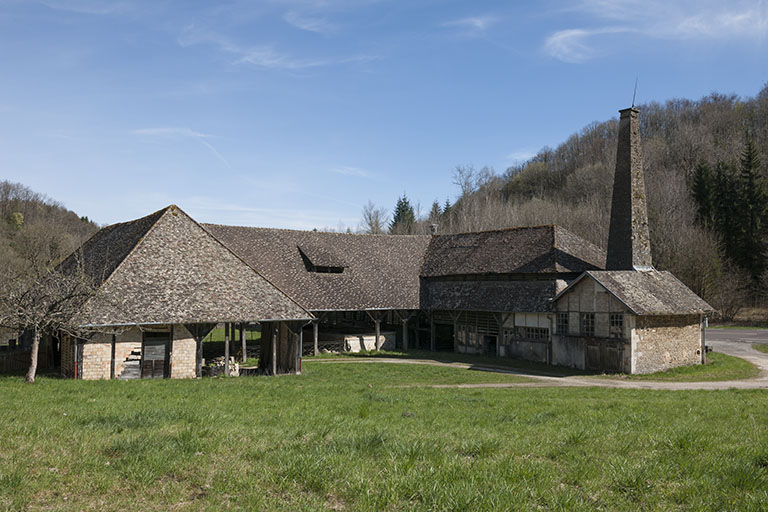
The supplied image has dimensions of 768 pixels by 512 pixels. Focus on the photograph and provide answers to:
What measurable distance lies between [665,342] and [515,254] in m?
10.0

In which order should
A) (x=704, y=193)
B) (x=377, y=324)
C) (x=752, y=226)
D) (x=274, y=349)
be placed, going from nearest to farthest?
1. (x=274, y=349)
2. (x=377, y=324)
3. (x=752, y=226)
4. (x=704, y=193)

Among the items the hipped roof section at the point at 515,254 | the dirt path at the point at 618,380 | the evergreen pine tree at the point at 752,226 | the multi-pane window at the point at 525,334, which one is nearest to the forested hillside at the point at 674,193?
the evergreen pine tree at the point at 752,226

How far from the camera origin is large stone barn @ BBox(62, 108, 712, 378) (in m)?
22.7

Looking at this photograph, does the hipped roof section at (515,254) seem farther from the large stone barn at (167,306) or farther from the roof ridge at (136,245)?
the roof ridge at (136,245)

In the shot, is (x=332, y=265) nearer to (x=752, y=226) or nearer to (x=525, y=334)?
(x=525, y=334)

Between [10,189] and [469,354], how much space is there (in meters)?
87.3

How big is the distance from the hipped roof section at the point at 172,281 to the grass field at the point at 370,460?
31.1 feet

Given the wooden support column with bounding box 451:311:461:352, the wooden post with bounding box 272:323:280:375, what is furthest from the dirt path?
the wooden post with bounding box 272:323:280:375

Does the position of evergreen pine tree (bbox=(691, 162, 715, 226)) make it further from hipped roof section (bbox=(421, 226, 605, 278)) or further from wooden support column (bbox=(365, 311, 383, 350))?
wooden support column (bbox=(365, 311, 383, 350))

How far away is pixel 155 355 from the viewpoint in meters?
22.5

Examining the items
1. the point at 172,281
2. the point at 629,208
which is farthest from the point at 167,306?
the point at 629,208

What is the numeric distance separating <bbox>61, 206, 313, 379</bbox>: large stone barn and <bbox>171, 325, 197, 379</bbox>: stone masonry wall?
0.04 m

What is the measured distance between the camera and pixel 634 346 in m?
26.6

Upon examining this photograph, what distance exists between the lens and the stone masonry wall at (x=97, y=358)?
69.0ft
